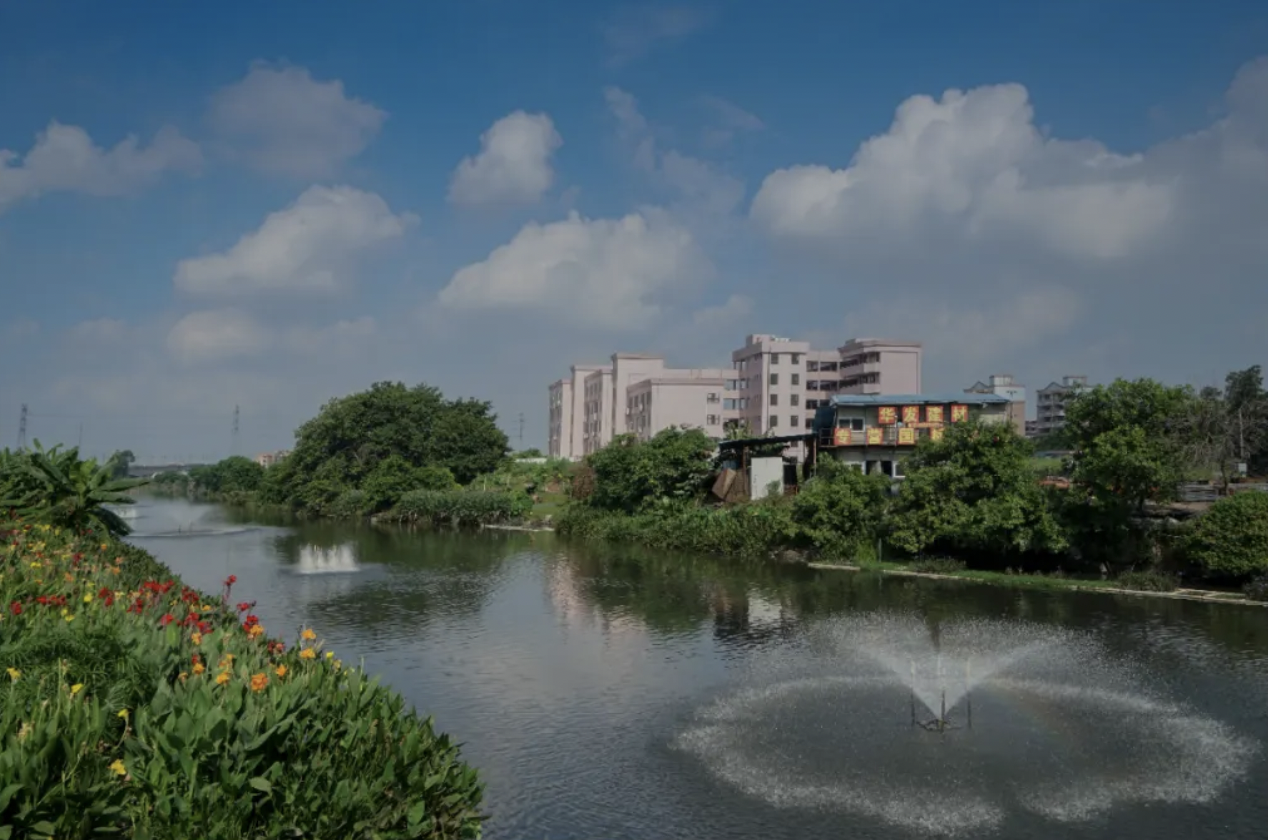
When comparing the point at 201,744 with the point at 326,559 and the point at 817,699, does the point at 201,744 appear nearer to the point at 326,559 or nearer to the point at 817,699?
the point at 817,699

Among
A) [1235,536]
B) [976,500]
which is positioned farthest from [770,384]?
[1235,536]

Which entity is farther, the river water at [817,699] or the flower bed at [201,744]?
the river water at [817,699]

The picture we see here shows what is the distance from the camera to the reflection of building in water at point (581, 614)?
26844 mm

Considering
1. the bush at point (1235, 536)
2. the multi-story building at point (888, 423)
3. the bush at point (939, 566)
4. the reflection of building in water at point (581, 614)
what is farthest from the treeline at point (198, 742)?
the multi-story building at point (888, 423)

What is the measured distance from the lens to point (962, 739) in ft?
53.8

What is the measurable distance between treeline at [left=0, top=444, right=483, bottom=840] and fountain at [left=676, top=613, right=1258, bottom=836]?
6.63 metres

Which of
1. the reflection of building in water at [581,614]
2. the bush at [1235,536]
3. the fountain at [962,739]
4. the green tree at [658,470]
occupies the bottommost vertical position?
the fountain at [962,739]

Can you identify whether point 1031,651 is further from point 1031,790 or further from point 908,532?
point 908,532

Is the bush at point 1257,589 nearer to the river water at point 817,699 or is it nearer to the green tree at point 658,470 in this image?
the river water at point 817,699

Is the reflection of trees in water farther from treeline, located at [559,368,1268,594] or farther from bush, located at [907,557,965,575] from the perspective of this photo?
bush, located at [907,557,965,575]

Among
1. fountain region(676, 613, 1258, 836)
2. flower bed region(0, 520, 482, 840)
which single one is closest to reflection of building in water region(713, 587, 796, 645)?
fountain region(676, 613, 1258, 836)

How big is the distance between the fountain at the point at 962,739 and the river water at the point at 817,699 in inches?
2.5

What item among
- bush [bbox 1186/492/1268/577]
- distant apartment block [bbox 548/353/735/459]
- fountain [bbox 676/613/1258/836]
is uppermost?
distant apartment block [bbox 548/353/735/459]

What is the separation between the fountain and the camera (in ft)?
44.9
